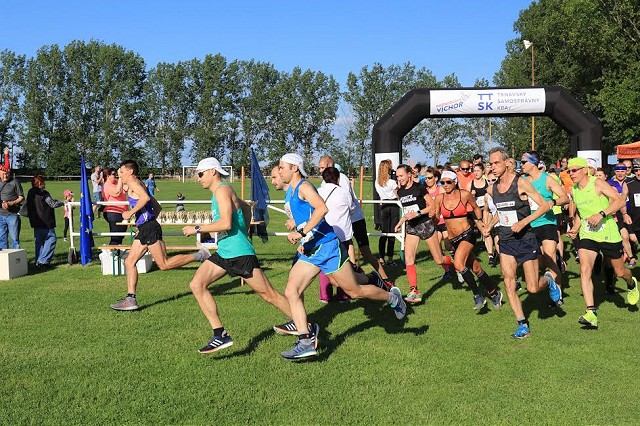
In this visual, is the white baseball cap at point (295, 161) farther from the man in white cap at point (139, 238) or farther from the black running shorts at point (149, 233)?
the black running shorts at point (149, 233)

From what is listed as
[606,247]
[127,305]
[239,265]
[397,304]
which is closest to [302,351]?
[239,265]

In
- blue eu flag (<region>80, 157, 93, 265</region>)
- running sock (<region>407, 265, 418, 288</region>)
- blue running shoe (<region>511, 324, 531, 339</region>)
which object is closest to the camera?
blue running shoe (<region>511, 324, 531, 339</region>)

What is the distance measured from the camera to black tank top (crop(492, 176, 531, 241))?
7.16 m

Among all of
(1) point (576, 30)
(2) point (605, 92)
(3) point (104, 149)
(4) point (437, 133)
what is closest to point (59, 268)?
(2) point (605, 92)

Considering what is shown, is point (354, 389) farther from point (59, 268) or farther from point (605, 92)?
point (605, 92)

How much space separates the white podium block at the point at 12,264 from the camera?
36.3 ft

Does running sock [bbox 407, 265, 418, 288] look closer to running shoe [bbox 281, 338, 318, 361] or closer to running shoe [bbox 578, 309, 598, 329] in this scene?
running shoe [bbox 578, 309, 598, 329]

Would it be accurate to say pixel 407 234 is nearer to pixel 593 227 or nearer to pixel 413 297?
pixel 413 297

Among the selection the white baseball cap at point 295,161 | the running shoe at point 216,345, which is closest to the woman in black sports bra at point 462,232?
the white baseball cap at point 295,161

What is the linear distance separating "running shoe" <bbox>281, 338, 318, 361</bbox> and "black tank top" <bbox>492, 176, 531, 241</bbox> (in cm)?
260

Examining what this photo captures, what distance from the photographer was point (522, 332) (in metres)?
6.93

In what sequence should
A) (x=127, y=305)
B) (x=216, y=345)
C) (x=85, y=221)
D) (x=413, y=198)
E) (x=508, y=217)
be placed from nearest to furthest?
(x=216, y=345)
(x=508, y=217)
(x=127, y=305)
(x=413, y=198)
(x=85, y=221)

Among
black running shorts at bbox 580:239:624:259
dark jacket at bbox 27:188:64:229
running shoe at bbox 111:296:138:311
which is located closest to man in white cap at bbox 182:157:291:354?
running shoe at bbox 111:296:138:311

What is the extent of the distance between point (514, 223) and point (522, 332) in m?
1.17
